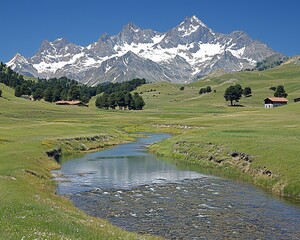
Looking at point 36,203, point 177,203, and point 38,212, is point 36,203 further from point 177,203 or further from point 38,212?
point 177,203

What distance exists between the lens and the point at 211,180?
5347 cm

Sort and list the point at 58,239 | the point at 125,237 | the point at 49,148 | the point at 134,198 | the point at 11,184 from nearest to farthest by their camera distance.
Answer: the point at 58,239
the point at 125,237
the point at 11,184
the point at 134,198
the point at 49,148

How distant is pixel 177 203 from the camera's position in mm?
40469

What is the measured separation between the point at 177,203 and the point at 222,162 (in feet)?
81.1

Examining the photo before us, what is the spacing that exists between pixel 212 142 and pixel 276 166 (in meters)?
23.2

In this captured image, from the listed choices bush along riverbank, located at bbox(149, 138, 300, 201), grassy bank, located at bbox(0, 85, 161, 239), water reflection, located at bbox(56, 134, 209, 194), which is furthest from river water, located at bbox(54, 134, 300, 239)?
grassy bank, located at bbox(0, 85, 161, 239)

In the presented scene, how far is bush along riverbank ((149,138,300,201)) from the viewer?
156 ft

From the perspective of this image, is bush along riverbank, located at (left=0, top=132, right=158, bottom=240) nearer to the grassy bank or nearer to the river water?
the grassy bank

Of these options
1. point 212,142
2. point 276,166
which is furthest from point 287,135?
point 276,166

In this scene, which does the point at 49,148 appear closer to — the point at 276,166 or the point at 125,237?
the point at 276,166

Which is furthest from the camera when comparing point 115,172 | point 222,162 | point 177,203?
point 222,162

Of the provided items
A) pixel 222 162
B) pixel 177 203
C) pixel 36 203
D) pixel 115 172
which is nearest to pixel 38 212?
pixel 36 203

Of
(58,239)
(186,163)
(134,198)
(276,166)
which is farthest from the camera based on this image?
(186,163)

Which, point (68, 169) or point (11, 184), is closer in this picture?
point (11, 184)
